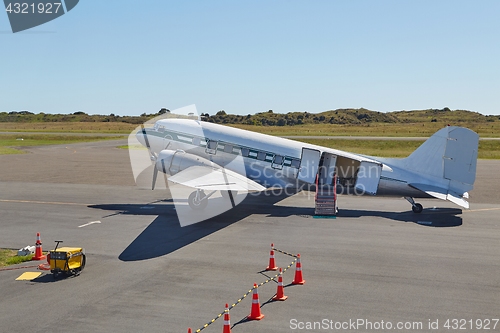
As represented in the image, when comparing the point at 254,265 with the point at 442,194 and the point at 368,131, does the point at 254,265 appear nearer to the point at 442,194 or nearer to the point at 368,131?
the point at 442,194

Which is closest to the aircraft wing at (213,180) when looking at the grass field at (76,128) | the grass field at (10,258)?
the grass field at (10,258)

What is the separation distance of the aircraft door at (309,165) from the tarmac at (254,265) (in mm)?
1819

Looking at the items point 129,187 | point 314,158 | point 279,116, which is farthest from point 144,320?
point 279,116

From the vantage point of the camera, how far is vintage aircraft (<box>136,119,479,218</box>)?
22.3 meters

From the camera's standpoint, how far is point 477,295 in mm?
12555

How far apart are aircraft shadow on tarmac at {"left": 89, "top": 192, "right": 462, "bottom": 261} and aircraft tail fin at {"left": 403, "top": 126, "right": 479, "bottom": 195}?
186 cm

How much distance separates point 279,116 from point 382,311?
159140 mm

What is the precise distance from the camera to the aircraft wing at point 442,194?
21.4 meters

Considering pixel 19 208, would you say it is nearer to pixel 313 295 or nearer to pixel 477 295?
pixel 313 295

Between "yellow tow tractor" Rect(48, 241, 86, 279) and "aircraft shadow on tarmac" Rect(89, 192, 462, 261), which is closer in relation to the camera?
"yellow tow tractor" Rect(48, 241, 86, 279)

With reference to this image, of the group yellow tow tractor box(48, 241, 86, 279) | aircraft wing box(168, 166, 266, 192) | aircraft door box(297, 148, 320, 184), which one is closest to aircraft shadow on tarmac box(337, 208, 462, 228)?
aircraft door box(297, 148, 320, 184)

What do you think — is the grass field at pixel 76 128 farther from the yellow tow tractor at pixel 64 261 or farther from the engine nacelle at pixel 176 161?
the yellow tow tractor at pixel 64 261

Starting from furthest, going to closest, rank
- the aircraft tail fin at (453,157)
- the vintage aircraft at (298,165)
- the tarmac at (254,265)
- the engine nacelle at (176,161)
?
the engine nacelle at (176,161) → the vintage aircraft at (298,165) → the aircraft tail fin at (453,157) → the tarmac at (254,265)

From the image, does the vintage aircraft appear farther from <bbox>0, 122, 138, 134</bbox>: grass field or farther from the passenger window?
<bbox>0, 122, 138, 134</bbox>: grass field
